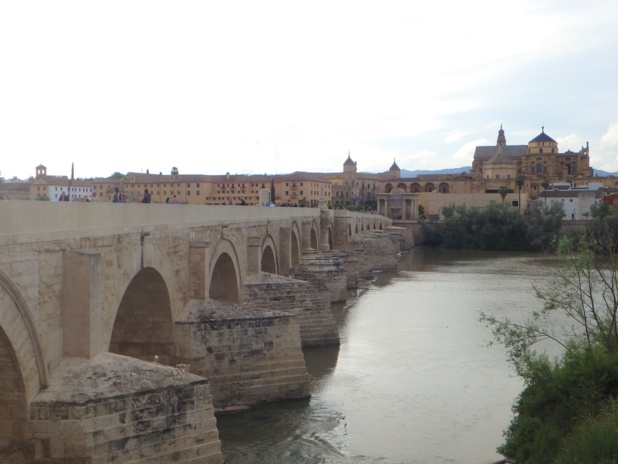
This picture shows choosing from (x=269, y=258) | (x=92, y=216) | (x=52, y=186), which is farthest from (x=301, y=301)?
(x=52, y=186)

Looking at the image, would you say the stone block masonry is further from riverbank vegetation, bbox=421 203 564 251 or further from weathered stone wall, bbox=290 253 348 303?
riverbank vegetation, bbox=421 203 564 251

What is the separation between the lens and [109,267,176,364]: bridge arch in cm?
1212

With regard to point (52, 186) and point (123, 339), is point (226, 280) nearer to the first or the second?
point (123, 339)

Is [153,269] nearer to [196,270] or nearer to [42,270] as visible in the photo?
[196,270]

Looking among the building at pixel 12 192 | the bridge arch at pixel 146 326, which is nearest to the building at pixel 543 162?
the building at pixel 12 192

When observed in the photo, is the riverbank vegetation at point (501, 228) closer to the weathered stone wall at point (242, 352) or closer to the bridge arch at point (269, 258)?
the bridge arch at point (269, 258)

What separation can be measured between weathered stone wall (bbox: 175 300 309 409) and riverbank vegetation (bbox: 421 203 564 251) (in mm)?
40137

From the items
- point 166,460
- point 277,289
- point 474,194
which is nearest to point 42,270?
point 166,460

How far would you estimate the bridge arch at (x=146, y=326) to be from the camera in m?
12.1

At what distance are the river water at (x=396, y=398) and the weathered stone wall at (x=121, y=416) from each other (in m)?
1.78

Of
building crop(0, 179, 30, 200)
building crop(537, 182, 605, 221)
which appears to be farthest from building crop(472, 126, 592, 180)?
building crop(0, 179, 30, 200)

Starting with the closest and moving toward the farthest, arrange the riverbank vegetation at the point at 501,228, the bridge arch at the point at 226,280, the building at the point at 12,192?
1. the building at the point at 12,192
2. the bridge arch at the point at 226,280
3. the riverbank vegetation at the point at 501,228

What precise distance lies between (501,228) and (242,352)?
146ft

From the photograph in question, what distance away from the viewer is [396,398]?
13.5 m
